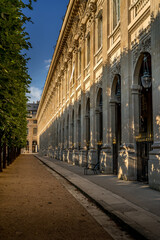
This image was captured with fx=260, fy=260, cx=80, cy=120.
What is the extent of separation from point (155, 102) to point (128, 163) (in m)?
3.62

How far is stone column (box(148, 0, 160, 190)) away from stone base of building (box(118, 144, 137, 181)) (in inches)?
86.4

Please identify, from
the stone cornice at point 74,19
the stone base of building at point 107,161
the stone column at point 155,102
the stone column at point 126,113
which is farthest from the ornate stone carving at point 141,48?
the stone cornice at point 74,19

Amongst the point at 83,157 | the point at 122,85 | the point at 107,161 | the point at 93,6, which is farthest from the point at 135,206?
the point at 93,6

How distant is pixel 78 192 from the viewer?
1012 centimetres

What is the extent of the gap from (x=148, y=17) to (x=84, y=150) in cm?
1348

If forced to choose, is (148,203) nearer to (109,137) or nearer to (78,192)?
(78,192)

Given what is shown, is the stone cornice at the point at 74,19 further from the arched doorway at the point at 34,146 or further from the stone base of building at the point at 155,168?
the arched doorway at the point at 34,146

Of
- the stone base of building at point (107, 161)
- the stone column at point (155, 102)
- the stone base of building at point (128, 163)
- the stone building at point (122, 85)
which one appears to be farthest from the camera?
the stone base of building at point (107, 161)

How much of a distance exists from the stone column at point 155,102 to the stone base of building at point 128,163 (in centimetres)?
219

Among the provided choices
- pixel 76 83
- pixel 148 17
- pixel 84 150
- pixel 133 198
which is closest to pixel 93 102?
pixel 84 150

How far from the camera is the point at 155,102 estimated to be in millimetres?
10133

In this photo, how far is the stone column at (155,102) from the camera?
9.68 meters

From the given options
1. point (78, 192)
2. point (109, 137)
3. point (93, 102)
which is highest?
point (93, 102)

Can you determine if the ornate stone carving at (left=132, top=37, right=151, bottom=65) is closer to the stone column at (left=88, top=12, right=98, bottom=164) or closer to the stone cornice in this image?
the stone column at (left=88, top=12, right=98, bottom=164)
